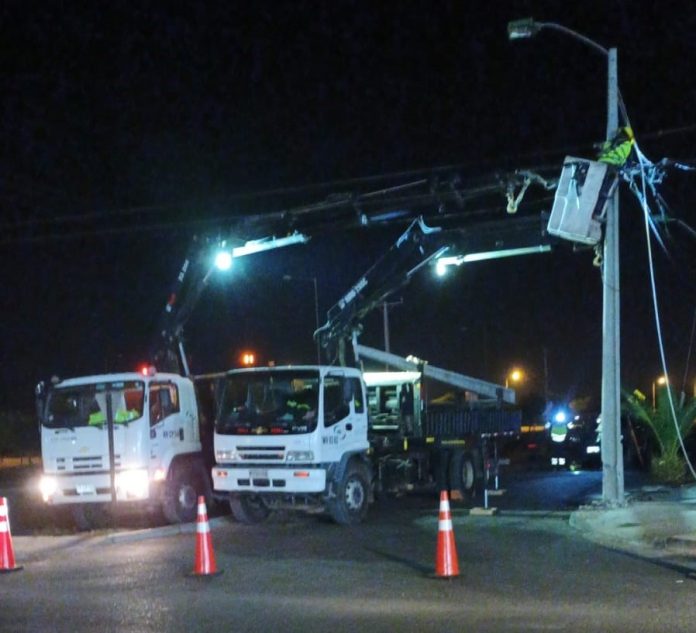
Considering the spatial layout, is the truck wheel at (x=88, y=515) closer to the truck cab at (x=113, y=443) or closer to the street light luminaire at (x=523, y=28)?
the truck cab at (x=113, y=443)

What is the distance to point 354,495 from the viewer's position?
696 inches

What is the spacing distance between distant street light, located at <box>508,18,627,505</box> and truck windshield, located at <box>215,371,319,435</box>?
195 inches

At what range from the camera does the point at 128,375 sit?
18.2 m

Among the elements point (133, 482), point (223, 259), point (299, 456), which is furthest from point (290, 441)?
point (223, 259)

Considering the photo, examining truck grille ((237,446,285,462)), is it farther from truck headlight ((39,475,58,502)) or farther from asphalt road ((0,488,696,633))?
truck headlight ((39,475,58,502))

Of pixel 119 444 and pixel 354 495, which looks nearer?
A: pixel 354 495

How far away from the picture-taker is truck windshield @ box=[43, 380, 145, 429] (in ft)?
59.0

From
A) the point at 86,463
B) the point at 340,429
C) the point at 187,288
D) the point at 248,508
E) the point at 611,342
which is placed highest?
the point at 187,288

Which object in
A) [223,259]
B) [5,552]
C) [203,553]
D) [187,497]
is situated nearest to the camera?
[203,553]

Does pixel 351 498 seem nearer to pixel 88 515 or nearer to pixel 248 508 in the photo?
pixel 248 508

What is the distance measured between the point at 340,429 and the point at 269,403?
1.22 meters

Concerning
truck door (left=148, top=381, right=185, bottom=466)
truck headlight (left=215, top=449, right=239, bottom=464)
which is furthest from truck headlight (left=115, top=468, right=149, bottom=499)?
truck headlight (left=215, top=449, right=239, bottom=464)

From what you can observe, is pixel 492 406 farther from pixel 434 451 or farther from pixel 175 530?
pixel 175 530

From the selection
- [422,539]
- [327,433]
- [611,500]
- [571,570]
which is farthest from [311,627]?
[611,500]
